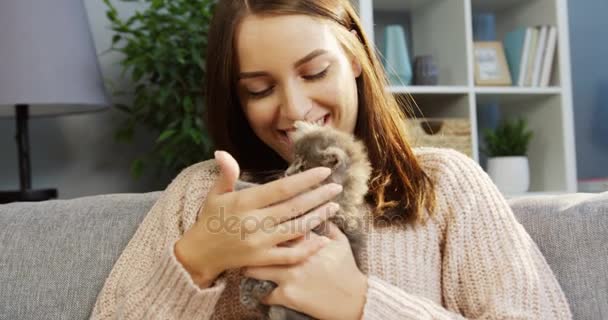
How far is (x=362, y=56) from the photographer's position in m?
1.31

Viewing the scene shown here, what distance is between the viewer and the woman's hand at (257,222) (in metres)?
0.94

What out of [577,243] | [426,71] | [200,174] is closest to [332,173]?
[200,174]

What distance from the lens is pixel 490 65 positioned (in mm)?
2826

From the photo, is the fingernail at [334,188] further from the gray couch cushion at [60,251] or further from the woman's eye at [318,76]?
the gray couch cushion at [60,251]

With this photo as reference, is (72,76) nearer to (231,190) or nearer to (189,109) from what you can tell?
(189,109)

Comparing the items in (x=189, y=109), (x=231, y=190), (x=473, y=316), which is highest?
(x=189, y=109)

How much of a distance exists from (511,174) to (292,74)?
6.17 ft

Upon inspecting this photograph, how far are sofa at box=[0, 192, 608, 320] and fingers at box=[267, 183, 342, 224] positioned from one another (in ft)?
1.82

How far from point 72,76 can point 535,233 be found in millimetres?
1728

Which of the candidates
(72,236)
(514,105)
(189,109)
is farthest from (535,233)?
(514,105)

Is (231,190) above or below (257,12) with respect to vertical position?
below

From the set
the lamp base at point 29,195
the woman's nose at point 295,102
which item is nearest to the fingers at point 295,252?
the woman's nose at point 295,102

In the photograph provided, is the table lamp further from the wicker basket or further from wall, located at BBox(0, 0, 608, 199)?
the wicker basket

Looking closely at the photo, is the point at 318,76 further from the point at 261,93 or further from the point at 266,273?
the point at 266,273
